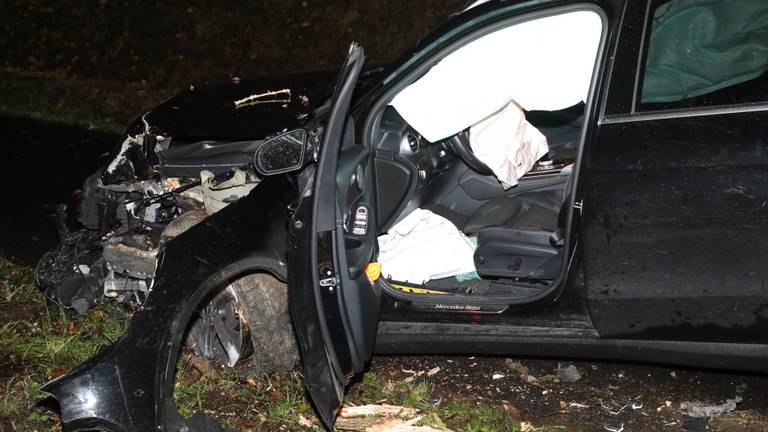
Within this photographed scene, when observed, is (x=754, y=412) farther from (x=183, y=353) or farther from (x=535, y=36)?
(x=183, y=353)

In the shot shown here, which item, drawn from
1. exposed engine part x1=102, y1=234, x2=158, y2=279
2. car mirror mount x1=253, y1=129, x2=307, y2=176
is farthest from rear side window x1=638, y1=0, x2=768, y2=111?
exposed engine part x1=102, y1=234, x2=158, y2=279

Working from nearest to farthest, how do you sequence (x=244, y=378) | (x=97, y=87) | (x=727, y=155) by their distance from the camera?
1. (x=727, y=155)
2. (x=244, y=378)
3. (x=97, y=87)

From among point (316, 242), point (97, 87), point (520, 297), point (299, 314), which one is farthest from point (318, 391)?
point (97, 87)

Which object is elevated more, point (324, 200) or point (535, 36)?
point (535, 36)

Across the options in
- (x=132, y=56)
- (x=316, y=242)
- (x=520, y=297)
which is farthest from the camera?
(x=132, y=56)

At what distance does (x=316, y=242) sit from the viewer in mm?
3412

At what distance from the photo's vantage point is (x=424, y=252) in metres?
4.10

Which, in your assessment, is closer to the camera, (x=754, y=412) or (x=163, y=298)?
(x=163, y=298)

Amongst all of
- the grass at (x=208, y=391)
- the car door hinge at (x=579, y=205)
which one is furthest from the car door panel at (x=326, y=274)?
the car door hinge at (x=579, y=205)

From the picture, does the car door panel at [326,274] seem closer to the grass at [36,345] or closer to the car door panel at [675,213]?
the car door panel at [675,213]

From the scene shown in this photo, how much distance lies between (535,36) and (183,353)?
2.20 meters

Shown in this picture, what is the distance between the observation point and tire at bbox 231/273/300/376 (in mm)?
4027

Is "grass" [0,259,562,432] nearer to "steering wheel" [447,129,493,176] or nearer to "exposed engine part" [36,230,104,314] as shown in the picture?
"exposed engine part" [36,230,104,314]

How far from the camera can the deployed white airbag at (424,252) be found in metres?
4.08
